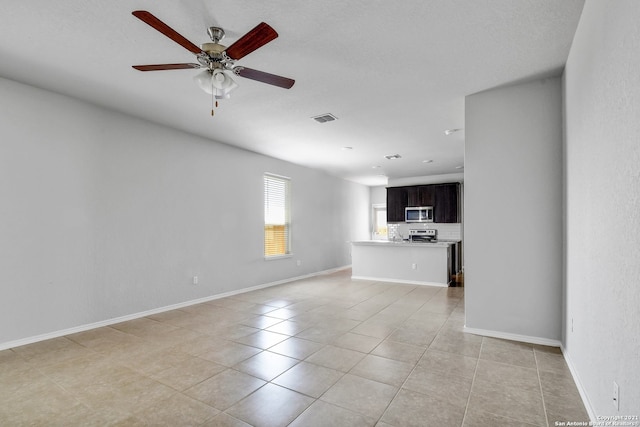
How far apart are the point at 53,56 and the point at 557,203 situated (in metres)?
5.00

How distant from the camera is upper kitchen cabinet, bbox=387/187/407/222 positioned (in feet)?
31.1

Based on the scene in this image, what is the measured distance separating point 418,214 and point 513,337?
605cm

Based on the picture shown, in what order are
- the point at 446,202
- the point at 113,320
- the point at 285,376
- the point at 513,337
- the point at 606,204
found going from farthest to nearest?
1. the point at 446,202
2. the point at 113,320
3. the point at 513,337
4. the point at 285,376
5. the point at 606,204

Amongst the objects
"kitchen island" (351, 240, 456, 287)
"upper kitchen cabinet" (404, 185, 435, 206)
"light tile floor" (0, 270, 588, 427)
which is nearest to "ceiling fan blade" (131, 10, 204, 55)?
"light tile floor" (0, 270, 588, 427)

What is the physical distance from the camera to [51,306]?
3461mm

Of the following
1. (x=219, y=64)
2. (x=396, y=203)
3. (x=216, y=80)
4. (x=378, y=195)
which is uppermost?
(x=219, y=64)

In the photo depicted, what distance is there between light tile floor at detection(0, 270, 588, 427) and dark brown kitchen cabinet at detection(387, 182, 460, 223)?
515 cm

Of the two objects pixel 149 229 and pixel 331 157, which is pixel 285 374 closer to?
pixel 149 229

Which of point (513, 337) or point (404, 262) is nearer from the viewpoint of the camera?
point (513, 337)

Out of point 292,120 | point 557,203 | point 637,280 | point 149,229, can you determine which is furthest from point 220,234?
point 637,280

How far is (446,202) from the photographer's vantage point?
8.84m

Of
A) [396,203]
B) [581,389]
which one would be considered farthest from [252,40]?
[396,203]

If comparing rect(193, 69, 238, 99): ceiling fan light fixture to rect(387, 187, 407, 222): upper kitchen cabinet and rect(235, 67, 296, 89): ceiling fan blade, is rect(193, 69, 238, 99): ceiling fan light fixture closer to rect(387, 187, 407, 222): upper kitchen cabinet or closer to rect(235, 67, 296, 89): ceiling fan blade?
rect(235, 67, 296, 89): ceiling fan blade

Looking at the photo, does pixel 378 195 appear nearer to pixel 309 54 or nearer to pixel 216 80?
pixel 309 54
